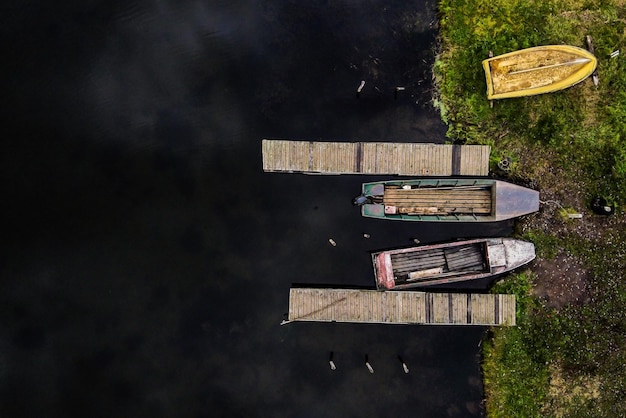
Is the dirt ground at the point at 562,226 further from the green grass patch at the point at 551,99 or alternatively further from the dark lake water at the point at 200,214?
the dark lake water at the point at 200,214

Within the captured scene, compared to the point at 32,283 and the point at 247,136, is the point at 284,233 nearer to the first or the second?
the point at 247,136

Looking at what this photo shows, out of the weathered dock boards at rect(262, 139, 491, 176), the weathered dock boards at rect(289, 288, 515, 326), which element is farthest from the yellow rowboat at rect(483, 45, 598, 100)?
the weathered dock boards at rect(289, 288, 515, 326)

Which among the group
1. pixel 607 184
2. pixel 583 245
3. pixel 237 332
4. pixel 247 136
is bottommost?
pixel 237 332

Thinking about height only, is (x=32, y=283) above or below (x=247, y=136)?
below

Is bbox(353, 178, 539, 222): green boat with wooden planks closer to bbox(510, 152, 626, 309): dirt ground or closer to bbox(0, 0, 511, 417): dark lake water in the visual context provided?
bbox(0, 0, 511, 417): dark lake water

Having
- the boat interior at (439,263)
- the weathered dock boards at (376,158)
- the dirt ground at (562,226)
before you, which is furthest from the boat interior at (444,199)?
the dirt ground at (562,226)

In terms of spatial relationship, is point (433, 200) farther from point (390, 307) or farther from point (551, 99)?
point (551, 99)

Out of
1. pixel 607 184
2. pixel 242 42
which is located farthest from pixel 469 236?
pixel 242 42

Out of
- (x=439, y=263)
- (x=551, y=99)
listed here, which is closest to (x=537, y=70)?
(x=551, y=99)
